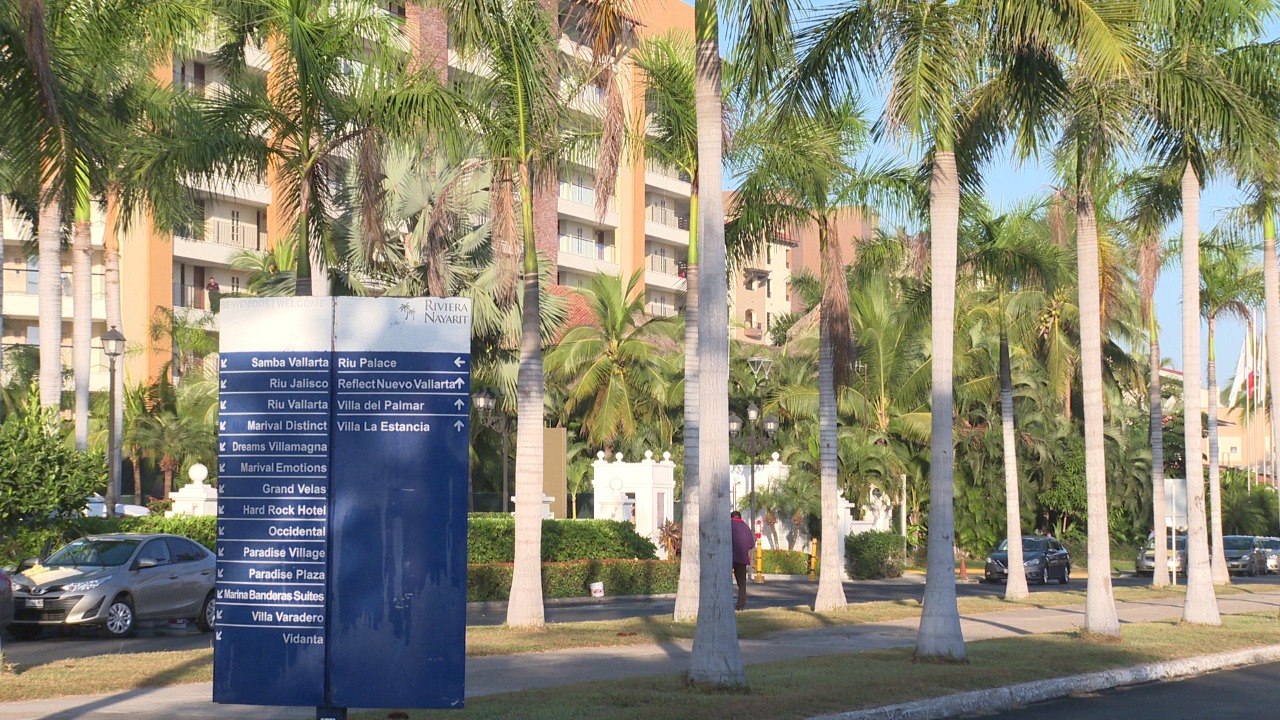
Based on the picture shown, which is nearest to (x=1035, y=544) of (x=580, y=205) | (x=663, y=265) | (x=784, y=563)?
(x=784, y=563)

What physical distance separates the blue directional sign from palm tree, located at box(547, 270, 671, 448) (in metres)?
38.2

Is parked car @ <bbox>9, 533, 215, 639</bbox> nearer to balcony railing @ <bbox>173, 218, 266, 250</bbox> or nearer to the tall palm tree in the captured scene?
the tall palm tree

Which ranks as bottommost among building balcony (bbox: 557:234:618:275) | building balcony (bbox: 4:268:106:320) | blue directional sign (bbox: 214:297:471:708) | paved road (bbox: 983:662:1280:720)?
paved road (bbox: 983:662:1280:720)

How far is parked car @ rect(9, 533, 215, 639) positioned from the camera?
20.2m

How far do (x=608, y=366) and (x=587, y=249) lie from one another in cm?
1942

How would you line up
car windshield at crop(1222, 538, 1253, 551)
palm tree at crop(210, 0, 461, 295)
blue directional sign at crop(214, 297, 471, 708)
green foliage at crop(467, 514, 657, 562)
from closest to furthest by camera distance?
blue directional sign at crop(214, 297, 471, 708), palm tree at crop(210, 0, 461, 295), green foliage at crop(467, 514, 657, 562), car windshield at crop(1222, 538, 1253, 551)

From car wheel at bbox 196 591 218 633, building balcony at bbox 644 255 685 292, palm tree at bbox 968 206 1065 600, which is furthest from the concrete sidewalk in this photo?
building balcony at bbox 644 255 685 292

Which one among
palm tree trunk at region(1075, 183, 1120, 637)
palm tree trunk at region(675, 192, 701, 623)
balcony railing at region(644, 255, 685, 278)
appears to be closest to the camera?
palm tree trunk at region(1075, 183, 1120, 637)

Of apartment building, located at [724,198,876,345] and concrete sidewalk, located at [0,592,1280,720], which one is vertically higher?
apartment building, located at [724,198,876,345]

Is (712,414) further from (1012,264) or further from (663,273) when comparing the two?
(663,273)

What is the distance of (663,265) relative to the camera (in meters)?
72.9

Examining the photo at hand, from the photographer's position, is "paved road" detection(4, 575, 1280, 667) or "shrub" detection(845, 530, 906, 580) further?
"shrub" detection(845, 530, 906, 580)

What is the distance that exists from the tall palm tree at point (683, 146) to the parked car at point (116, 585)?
731 centimetres

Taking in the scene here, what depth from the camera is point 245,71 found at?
19250 millimetres
